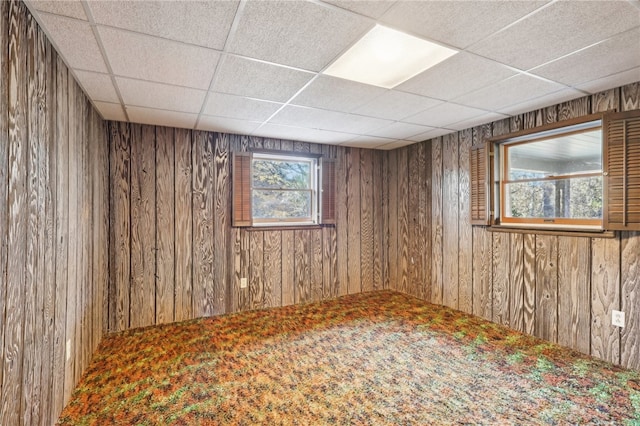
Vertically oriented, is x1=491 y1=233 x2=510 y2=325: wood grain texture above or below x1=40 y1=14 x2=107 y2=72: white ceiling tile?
below

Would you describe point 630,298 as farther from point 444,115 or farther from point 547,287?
point 444,115

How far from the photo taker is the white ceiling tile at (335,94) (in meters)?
2.34

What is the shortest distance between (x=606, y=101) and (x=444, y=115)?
1.22 meters

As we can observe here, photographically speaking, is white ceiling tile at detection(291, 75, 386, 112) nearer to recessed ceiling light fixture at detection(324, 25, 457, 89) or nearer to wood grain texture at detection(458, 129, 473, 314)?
recessed ceiling light fixture at detection(324, 25, 457, 89)

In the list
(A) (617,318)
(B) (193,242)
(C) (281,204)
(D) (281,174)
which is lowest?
(A) (617,318)

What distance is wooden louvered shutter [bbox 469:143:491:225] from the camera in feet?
11.2

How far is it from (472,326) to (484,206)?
130 cm

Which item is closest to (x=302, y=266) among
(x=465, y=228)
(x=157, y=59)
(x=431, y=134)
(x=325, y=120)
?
(x=325, y=120)

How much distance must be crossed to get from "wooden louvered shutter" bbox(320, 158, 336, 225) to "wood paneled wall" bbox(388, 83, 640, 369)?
1.00m

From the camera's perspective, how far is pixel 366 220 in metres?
4.78

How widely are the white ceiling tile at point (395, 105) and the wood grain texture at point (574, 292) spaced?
1746mm

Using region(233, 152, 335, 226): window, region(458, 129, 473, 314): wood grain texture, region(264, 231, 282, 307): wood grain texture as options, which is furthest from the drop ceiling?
region(264, 231, 282, 307): wood grain texture

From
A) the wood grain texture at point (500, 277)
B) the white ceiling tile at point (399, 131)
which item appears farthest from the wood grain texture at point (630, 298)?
the white ceiling tile at point (399, 131)

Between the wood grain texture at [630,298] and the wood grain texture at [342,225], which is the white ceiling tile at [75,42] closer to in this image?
the wood grain texture at [342,225]
